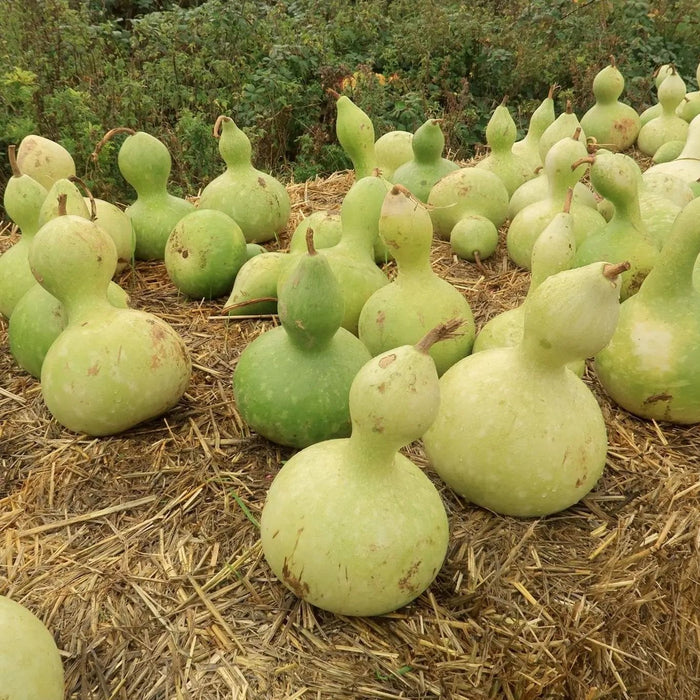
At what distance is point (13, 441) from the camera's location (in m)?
1.98

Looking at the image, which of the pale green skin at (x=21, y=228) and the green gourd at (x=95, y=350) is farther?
the pale green skin at (x=21, y=228)

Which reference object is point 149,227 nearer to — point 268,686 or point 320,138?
point 268,686

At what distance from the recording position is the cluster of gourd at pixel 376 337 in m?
1.36

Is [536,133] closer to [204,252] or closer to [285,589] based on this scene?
[204,252]

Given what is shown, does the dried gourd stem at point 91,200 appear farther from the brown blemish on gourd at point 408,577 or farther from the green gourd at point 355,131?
the brown blemish on gourd at point 408,577

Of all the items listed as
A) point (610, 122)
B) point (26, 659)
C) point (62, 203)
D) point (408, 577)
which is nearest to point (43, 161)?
point (62, 203)

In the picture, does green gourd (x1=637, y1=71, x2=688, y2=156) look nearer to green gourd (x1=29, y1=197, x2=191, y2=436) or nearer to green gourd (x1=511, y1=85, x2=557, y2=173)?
green gourd (x1=511, y1=85, x2=557, y2=173)

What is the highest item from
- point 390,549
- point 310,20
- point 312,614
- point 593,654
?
point 310,20

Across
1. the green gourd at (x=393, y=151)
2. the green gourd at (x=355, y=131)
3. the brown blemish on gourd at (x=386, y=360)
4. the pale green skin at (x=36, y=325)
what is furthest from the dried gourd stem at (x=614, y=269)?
the green gourd at (x=393, y=151)

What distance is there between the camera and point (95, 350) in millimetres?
1799

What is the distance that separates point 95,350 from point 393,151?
6.59 feet

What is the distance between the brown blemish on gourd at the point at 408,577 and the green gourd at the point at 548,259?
75cm

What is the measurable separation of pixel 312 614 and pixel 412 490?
1.05 feet

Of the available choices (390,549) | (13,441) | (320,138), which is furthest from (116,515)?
(320,138)
